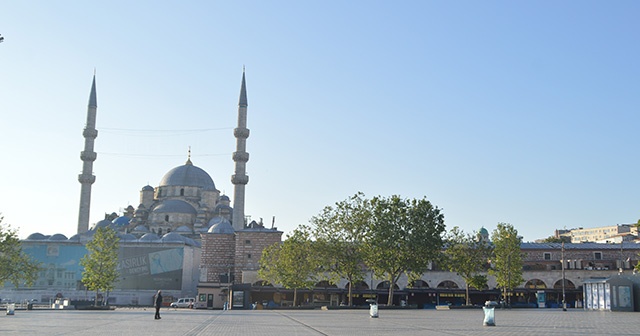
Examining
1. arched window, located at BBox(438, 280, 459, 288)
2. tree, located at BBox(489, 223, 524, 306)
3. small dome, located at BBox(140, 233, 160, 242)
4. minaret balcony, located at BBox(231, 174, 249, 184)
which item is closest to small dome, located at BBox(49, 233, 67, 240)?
small dome, located at BBox(140, 233, 160, 242)

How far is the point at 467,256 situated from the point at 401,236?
9027 millimetres

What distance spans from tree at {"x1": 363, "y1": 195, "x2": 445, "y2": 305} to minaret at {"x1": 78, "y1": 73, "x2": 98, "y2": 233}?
43.5 m

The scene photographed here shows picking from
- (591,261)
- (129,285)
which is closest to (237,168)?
(129,285)

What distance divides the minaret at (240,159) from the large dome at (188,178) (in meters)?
20.9

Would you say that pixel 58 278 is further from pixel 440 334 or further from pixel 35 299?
pixel 440 334

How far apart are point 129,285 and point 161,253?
5.12 metres

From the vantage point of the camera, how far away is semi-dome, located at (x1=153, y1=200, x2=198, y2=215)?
3659 inches

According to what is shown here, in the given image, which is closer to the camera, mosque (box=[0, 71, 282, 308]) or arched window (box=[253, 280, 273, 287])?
arched window (box=[253, 280, 273, 287])

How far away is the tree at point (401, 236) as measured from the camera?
4850cm

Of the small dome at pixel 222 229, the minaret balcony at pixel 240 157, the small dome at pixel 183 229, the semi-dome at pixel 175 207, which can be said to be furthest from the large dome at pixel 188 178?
the small dome at pixel 222 229

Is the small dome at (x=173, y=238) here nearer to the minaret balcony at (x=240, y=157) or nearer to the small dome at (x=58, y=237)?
the minaret balcony at (x=240, y=157)

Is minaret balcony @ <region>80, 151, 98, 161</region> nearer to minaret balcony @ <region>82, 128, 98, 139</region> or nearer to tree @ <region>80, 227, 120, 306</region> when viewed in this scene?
minaret balcony @ <region>82, 128, 98, 139</region>

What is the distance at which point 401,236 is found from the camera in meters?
49.2

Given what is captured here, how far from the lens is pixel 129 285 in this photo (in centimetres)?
7662
